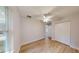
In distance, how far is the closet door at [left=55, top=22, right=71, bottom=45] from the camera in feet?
5.42

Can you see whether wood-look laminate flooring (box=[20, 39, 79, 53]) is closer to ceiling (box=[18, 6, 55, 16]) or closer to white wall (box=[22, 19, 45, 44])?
white wall (box=[22, 19, 45, 44])

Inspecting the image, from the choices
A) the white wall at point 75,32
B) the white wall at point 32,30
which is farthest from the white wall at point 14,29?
the white wall at point 75,32

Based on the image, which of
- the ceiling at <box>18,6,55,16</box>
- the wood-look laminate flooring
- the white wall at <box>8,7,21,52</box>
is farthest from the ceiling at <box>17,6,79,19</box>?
the wood-look laminate flooring

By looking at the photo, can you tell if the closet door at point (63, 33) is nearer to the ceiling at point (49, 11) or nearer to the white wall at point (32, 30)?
the ceiling at point (49, 11)

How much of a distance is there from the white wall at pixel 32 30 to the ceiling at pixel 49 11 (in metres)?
0.10

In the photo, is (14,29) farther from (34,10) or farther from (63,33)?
(63,33)

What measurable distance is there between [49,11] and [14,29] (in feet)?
1.94

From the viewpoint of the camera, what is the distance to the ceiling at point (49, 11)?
5.15ft

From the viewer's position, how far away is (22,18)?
167 cm

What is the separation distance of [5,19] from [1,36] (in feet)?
0.83

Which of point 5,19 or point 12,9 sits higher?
point 12,9
